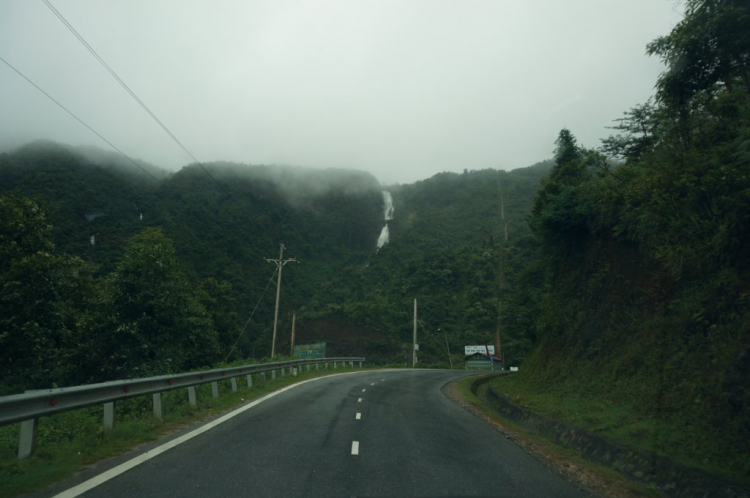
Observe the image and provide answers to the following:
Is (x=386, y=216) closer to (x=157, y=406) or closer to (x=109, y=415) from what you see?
(x=157, y=406)

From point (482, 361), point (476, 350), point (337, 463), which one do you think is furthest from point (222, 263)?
point (337, 463)

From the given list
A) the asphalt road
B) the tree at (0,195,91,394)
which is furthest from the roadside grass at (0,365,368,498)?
the tree at (0,195,91,394)

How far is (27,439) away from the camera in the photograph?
248 inches

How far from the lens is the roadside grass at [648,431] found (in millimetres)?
6363

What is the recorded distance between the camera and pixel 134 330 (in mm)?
24641

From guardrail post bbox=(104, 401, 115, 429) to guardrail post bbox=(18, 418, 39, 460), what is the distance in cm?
164

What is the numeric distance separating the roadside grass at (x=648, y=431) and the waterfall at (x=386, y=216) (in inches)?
4319

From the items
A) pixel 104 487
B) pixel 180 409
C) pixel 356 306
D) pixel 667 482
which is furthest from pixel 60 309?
pixel 356 306

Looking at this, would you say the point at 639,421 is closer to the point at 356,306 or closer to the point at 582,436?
the point at 582,436

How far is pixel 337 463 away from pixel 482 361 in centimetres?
6475

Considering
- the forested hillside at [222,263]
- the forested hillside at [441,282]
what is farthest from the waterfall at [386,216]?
the forested hillside at [441,282]

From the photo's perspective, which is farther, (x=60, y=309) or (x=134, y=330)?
(x=134, y=330)

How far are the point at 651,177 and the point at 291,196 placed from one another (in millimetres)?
132615

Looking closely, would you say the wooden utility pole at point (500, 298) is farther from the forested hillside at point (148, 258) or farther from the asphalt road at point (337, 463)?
the asphalt road at point (337, 463)
